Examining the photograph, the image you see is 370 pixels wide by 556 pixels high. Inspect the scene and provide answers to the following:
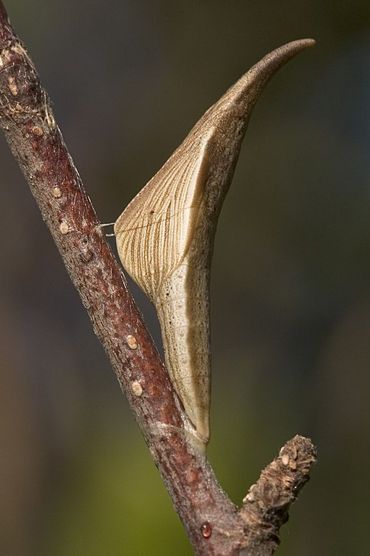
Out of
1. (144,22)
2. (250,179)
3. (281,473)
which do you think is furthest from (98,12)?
(281,473)

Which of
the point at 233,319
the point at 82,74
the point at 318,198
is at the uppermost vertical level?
the point at 82,74

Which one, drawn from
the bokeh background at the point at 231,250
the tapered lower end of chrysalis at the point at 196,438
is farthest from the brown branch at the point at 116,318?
the bokeh background at the point at 231,250

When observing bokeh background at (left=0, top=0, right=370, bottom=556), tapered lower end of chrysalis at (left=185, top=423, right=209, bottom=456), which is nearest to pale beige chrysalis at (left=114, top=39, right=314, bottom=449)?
tapered lower end of chrysalis at (left=185, top=423, right=209, bottom=456)


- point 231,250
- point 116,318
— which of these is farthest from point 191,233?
point 231,250

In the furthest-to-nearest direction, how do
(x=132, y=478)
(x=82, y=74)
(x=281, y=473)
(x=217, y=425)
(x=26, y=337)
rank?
1. (x=82, y=74)
2. (x=26, y=337)
3. (x=217, y=425)
4. (x=132, y=478)
5. (x=281, y=473)

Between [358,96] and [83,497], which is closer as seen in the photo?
[83,497]

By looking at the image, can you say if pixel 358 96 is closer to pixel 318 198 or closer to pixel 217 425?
pixel 318 198

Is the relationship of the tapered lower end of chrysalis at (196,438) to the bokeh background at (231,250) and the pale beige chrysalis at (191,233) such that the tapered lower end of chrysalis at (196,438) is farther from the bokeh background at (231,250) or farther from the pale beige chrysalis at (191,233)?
the bokeh background at (231,250)
